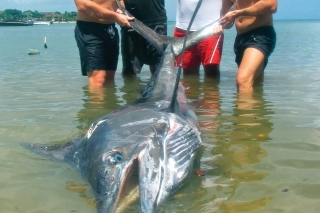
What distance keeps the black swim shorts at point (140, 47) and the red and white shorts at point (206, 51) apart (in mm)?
410

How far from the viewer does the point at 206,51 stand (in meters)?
6.87

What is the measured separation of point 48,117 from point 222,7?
3.41m

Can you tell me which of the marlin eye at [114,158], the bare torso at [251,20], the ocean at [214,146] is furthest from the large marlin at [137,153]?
the bare torso at [251,20]

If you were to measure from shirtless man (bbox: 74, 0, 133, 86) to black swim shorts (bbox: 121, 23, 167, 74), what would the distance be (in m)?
0.51

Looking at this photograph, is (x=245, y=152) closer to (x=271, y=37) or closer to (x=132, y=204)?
(x=132, y=204)

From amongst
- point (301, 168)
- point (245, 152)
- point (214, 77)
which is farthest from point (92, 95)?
point (301, 168)

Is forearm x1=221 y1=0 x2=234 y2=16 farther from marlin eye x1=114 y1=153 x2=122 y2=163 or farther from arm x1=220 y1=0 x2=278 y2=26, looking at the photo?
marlin eye x1=114 y1=153 x2=122 y2=163

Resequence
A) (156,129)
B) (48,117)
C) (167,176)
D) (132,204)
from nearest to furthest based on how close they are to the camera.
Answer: (132,204) < (167,176) < (156,129) < (48,117)

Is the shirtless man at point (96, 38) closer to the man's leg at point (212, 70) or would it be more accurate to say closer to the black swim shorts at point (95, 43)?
the black swim shorts at point (95, 43)

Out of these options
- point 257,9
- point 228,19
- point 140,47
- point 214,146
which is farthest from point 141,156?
point 140,47

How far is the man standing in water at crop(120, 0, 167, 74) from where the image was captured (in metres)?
6.49

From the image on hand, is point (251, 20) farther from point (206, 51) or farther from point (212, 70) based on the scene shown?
point (212, 70)

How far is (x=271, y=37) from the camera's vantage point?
6.03 m

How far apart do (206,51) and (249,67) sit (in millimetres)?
1142
